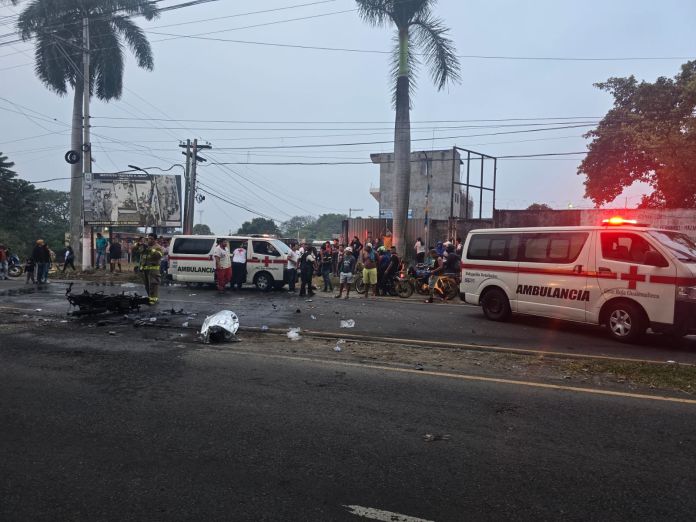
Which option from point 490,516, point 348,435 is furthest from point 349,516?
point 348,435

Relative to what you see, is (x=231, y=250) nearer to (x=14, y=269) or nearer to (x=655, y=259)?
(x=14, y=269)

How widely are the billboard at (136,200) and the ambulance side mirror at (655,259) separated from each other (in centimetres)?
2722

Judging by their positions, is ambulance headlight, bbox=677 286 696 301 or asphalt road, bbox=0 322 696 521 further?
ambulance headlight, bbox=677 286 696 301

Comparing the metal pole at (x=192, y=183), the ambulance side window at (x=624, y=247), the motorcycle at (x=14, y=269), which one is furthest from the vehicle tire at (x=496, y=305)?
the metal pole at (x=192, y=183)

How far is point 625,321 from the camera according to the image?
8672mm

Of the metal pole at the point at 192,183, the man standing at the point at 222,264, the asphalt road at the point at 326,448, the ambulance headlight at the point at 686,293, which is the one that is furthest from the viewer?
the metal pole at the point at 192,183

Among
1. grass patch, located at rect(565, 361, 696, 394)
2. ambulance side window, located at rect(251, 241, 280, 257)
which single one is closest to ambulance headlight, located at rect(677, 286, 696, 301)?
grass patch, located at rect(565, 361, 696, 394)

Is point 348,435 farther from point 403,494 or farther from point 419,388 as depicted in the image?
point 419,388

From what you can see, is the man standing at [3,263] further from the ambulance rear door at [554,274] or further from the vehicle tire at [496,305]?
the ambulance rear door at [554,274]

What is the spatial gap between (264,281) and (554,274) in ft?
32.8

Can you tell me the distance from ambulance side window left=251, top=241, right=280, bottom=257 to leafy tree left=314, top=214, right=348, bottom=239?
75645 mm

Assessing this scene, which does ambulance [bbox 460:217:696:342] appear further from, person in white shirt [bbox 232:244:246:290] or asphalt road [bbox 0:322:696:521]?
person in white shirt [bbox 232:244:246:290]

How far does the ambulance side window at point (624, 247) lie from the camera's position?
335 inches

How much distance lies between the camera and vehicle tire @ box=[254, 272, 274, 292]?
17.1m
